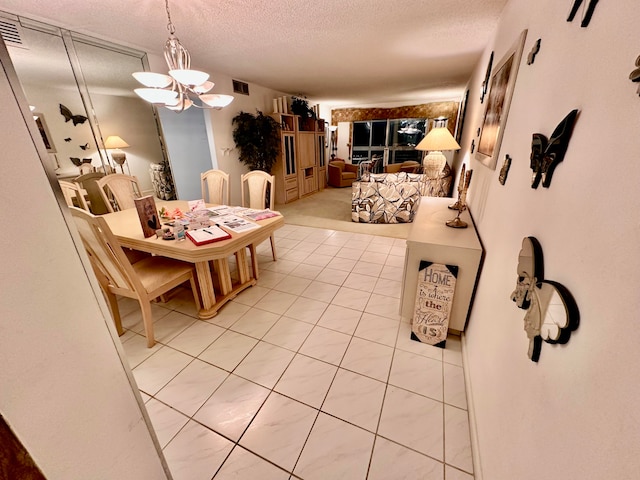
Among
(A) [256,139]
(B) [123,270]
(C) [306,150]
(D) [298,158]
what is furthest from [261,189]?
(C) [306,150]

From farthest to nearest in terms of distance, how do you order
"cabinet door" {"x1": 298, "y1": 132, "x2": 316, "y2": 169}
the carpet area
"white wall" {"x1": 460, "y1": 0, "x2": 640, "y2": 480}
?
"cabinet door" {"x1": 298, "y1": 132, "x2": 316, "y2": 169} → the carpet area → "white wall" {"x1": 460, "y1": 0, "x2": 640, "y2": 480}

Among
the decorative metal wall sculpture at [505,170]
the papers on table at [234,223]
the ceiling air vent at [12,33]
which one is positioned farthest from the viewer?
the ceiling air vent at [12,33]

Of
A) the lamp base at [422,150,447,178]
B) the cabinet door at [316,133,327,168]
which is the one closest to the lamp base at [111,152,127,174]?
the lamp base at [422,150,447,178]

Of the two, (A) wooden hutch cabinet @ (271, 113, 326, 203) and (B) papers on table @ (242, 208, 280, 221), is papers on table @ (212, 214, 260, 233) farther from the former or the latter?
(A) wooden hutch cabinet @ (271, 113, 326, 203)

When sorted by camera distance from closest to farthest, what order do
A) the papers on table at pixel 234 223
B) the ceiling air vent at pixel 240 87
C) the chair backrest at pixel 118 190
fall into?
the papers on table at pixel 234 223
the chair backrest at pixel 118 190
the ceiling air vent at pixel 240 87

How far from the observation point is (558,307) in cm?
62

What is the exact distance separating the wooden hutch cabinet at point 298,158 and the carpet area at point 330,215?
0.26m

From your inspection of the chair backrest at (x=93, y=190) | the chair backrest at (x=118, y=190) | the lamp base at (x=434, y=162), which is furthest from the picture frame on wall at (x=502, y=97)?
the chair backrest at (x=93, y=190)

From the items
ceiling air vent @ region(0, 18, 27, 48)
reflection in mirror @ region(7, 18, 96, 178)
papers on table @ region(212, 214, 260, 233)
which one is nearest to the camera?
papers on table @ region(212, 214, 260, 233)

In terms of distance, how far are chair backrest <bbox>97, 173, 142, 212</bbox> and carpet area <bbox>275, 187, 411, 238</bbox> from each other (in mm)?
2244

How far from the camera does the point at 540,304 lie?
2.27ft

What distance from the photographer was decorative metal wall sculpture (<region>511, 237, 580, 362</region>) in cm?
58

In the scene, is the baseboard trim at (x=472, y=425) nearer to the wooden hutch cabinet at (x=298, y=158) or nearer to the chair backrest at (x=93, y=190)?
the chair backrest at (x=93, y=190)

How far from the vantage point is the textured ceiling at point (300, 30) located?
2.04 m
